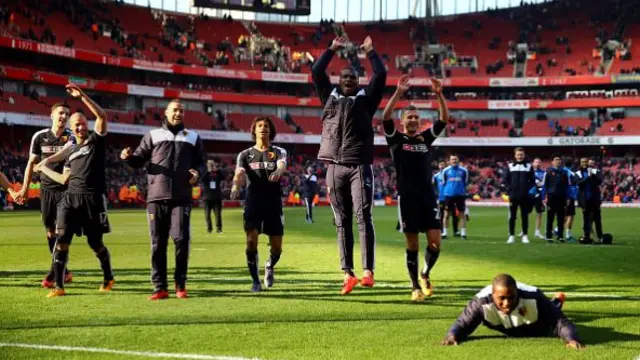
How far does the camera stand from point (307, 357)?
5.38m

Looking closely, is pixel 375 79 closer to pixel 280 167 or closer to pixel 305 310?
pixel 280 167

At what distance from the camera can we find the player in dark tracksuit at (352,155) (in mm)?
8719

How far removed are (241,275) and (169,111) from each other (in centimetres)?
331

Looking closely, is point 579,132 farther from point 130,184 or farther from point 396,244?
point 396,244

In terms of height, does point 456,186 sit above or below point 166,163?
below

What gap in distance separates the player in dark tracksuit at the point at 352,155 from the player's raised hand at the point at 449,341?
2862 millimetres

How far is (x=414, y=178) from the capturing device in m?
8.56

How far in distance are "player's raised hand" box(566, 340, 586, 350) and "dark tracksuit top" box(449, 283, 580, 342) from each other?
20 centimetres

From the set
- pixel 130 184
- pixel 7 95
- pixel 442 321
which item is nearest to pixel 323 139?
pixel 442 321

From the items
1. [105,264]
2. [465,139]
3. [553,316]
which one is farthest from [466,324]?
[465,139]

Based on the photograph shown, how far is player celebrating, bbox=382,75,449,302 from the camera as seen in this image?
8500mm

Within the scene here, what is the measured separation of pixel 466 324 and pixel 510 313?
1.24ft

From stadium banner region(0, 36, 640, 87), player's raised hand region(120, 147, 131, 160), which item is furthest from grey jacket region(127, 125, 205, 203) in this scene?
stadium banner region(0, 36, 640, 87)

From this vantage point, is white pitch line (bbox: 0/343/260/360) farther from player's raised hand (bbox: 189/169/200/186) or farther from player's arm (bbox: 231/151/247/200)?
player's arm (bbox: 231/151/247/200)
